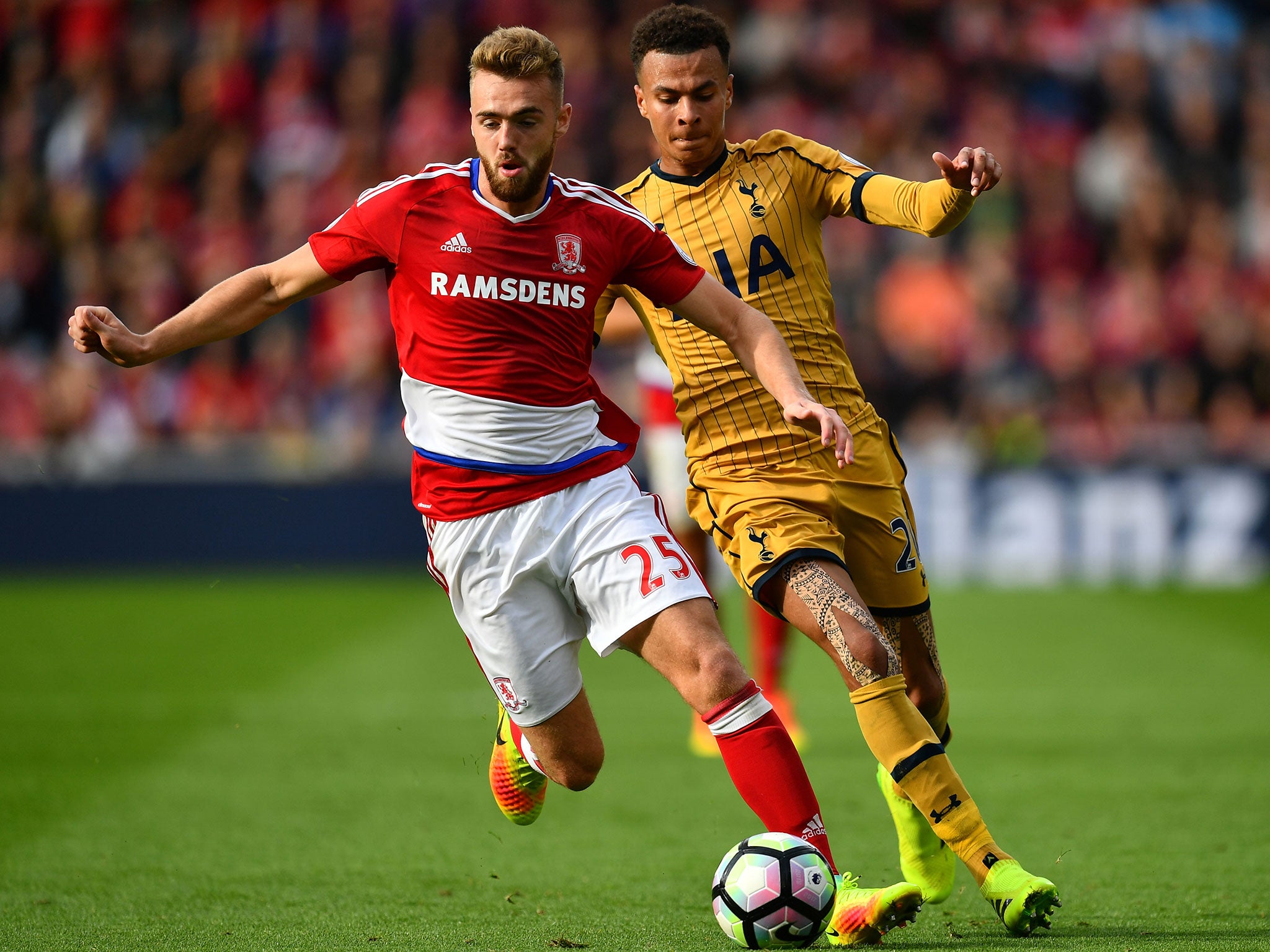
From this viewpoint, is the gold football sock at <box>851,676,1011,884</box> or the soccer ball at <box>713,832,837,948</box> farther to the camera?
the gold football sock at <box>851,676,1011,884</box>

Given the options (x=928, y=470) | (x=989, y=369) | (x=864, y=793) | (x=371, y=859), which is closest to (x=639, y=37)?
(x=371, y=859)

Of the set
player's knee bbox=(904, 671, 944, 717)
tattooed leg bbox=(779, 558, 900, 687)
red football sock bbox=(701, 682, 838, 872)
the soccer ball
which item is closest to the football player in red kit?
red football sock bbox=(701, 682, 838, 872)

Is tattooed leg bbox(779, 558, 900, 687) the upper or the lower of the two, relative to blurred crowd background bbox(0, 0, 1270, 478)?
lower

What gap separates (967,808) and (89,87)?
16.3m

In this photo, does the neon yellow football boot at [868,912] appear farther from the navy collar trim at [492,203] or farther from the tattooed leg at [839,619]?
the navy collar trim at [492,203]

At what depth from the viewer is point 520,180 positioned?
4273 mm

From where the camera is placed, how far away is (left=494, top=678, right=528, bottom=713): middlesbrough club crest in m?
4.65

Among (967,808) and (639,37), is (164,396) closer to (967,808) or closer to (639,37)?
(639,37)

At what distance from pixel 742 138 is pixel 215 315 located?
44.7 ft

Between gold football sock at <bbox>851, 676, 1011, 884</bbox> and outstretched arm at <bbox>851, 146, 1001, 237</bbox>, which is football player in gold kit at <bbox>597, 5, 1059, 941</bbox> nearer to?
outstretched arm at <bbox>851, 146, 1001, 237</bbox>

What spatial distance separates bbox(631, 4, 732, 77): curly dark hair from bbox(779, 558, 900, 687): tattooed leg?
1598mm

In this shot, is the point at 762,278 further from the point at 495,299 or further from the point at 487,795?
the point at 487,795

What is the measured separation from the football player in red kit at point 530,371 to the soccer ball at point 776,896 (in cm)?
15

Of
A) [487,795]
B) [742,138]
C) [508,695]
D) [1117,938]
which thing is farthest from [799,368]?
[742,138]
